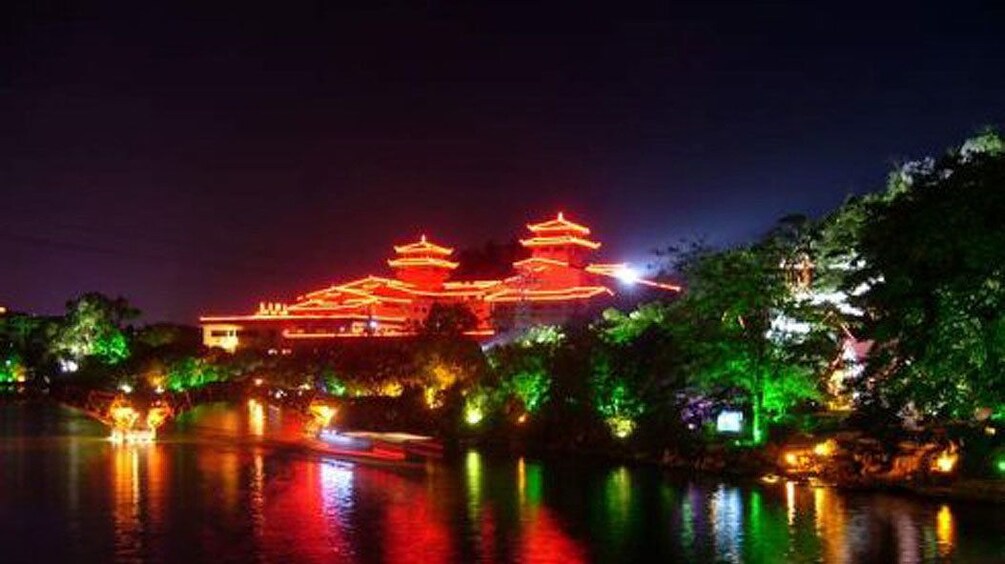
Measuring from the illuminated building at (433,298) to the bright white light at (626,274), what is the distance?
14 cm

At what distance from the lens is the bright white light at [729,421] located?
4281 cm

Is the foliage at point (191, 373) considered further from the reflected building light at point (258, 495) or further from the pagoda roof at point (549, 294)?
the reflected building light at point (258, 495)

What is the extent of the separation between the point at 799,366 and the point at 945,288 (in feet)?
32.2

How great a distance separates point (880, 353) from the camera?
33.9 meters

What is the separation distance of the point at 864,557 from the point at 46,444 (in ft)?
125

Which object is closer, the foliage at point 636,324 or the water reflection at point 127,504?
the water reflection at point 127,504

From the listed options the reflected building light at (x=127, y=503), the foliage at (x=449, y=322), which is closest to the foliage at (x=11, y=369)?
the foliage at (x=449, y=322)

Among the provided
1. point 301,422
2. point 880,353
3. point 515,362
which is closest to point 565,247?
point 301,422

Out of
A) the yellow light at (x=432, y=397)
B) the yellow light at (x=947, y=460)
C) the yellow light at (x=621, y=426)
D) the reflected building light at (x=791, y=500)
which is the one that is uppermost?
the yellow light at (x=432, y=397)

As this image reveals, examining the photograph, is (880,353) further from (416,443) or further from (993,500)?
(416,443)

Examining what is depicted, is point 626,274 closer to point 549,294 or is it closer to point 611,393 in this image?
point 549,294

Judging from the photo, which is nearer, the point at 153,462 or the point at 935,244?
the point at 935,244

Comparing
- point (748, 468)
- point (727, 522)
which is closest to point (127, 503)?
point (727, 522)

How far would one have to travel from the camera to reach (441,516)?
100 feet
